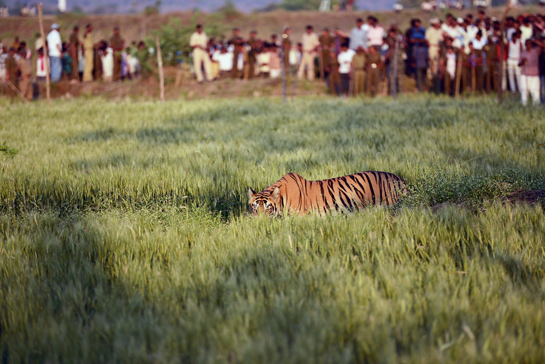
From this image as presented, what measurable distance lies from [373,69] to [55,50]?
1307 cm

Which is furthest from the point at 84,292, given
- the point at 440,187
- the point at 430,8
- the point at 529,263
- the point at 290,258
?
the point at 430,8

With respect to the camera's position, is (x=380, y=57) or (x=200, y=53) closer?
(x=380, y=57)

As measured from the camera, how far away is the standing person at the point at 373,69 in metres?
16.1

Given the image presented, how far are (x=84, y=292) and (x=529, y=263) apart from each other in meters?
2.95

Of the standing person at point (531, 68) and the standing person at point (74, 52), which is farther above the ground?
the standing person at point (74, 52)

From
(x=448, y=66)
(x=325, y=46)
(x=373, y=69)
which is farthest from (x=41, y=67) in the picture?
(x=448, y=66)

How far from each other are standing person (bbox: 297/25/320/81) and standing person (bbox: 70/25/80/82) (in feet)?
33.8

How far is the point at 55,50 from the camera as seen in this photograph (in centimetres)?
1806

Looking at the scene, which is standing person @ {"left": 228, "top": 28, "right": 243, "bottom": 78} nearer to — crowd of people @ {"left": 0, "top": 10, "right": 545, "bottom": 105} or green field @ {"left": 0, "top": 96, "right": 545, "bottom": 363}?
crowd of people @ {"left": 0, "top": 10, "right": 545, "bottom": 105}

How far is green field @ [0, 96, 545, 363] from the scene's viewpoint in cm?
214

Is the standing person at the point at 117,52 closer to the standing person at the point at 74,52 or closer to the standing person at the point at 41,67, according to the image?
the standing person at the point at 74,52

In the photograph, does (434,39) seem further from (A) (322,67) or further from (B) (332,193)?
(B) (332,193)

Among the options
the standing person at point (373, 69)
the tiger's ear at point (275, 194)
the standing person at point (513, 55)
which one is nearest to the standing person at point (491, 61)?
the standing person at point (513, 55)

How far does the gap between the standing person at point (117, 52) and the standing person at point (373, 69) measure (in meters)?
11.7
